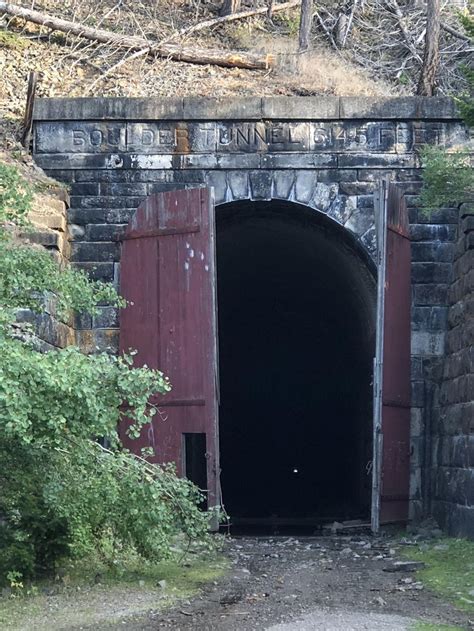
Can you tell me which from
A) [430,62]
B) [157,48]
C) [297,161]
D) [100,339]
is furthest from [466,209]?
[157,48]

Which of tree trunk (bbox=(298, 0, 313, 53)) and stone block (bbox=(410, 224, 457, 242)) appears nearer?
stone block (bbox=(410, 224, 457, 242))

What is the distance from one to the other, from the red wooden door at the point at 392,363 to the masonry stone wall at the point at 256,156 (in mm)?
305

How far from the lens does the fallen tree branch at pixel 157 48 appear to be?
44.9 ft

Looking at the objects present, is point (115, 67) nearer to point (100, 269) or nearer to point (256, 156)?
point (256, 156)

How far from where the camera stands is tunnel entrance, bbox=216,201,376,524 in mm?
12414

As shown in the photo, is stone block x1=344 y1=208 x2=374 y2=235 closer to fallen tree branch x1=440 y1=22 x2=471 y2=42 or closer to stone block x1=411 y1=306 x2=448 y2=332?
stone block x1=411 y1=306 x2=448 y2=332

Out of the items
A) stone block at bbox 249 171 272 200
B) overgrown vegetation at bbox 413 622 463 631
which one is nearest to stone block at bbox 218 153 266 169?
stone block at bbox 249 171 272 200

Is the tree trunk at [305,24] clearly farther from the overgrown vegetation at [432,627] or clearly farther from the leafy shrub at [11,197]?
the overgrown vegetation at [432,627]

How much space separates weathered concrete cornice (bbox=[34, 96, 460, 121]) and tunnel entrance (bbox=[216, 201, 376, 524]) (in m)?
1.01

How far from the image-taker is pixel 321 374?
17.6 m

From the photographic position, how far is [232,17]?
16141mm

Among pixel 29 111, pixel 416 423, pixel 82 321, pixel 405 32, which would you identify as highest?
pixel 405 32

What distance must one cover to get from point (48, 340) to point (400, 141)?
4.41 m

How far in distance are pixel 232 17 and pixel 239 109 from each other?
578cm
